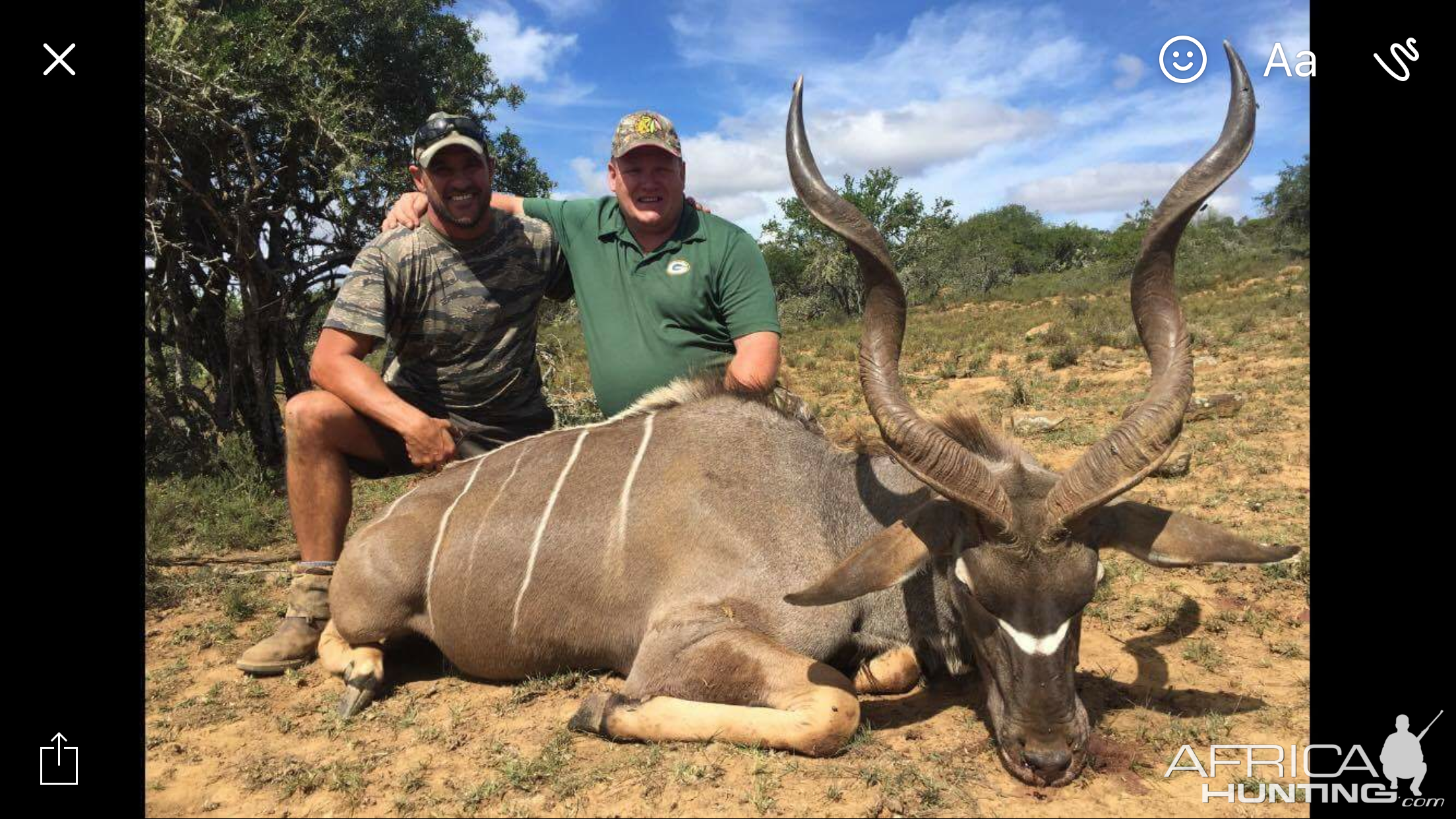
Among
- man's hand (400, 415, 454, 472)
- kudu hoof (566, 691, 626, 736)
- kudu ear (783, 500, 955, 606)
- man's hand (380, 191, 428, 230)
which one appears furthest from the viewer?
man's hand (380, 191, 428, 230)

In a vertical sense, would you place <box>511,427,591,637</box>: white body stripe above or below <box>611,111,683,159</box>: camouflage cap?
below

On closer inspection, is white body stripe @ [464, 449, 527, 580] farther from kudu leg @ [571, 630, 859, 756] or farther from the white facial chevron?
the white facial chevron

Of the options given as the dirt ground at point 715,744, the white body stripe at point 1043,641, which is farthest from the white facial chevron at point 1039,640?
the dirt ground at point 715,744

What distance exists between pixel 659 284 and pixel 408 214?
1.51 m

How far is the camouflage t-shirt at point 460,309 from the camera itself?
471 cm

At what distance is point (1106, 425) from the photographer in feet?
28.1

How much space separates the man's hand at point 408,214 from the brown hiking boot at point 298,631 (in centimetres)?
193

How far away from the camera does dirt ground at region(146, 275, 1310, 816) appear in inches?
111

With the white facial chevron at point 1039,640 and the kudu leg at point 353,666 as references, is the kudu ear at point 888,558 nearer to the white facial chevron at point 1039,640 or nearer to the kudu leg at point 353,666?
the white facial chevron at point 1039,640

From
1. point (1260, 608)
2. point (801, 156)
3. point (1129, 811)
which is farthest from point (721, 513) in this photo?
point (1260, 608)

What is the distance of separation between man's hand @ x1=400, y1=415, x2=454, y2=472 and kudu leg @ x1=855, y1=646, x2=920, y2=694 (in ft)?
7.82
